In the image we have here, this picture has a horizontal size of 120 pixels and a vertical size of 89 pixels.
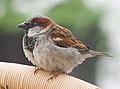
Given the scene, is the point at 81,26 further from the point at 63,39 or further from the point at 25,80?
the point at 25,80

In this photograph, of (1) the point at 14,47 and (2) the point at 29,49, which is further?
(1) the point at 14,47

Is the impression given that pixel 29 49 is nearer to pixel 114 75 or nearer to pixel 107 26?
pixel 114 75

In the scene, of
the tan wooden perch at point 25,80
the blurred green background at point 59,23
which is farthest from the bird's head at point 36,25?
the blurred green background at point 59,23

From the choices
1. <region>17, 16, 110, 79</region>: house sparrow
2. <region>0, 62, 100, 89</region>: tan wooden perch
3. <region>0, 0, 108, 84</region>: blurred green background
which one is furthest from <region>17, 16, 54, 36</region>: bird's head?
<region>0, 0, 108, 84</region>: blurred green background

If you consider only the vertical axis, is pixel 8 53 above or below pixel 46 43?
below

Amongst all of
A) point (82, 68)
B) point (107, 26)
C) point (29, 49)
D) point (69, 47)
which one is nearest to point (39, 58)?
point (29, 49)

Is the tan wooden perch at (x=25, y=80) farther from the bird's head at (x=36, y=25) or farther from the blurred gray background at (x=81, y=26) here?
the blurred gray background at (x=81, y=26)

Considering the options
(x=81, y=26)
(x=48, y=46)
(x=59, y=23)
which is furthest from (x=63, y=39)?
(x=81, y=26)

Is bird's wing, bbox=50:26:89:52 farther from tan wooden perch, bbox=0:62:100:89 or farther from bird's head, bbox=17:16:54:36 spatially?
tan wooden perch, bbox=0:62:100:89
